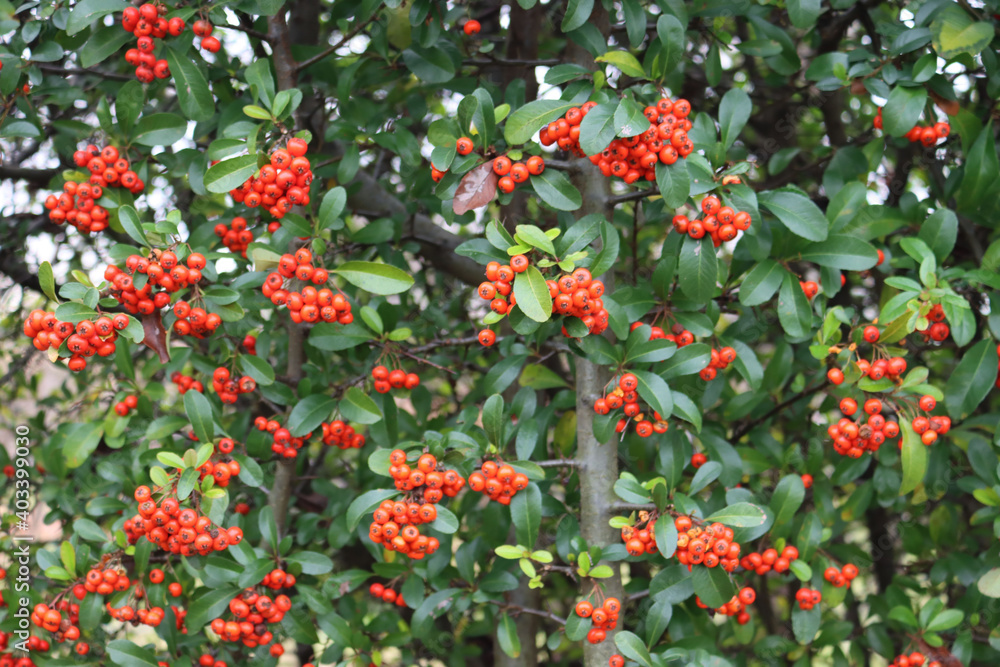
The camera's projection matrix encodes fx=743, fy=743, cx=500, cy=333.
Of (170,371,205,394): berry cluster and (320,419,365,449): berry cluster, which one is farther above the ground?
(170,371,205,394): berry cluster

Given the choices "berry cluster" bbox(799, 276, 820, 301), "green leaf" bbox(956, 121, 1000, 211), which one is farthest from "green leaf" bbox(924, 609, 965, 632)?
"green leaf" bbox(956, 121, 1000, 211)

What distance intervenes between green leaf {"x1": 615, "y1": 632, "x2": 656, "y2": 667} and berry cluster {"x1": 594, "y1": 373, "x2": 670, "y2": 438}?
59cm

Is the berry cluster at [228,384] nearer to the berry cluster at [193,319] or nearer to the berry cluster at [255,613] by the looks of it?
the berry cluster at [193,319]

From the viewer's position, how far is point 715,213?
211 cm

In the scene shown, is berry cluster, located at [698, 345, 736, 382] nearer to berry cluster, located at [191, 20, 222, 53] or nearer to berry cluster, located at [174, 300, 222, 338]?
berry cluster, located at [174, 300, 222, 338]

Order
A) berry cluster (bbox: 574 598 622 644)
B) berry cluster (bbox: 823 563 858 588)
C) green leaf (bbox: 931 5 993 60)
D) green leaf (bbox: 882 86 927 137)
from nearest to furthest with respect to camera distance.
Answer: green leaf (bbox: 931 5 993 60), berry cluster (bbox: 574 598 622 644), green leaf (bbox: 882 86 927 137), berry cluster (bbox: 823 563 858 588)

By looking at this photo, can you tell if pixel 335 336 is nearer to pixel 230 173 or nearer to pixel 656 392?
pixel 230 173

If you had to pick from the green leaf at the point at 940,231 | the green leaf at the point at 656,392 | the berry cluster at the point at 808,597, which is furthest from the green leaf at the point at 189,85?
the berry cluster at the point at 808,597

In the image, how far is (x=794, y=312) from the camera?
2307mm

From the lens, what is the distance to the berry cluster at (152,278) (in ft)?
6.86

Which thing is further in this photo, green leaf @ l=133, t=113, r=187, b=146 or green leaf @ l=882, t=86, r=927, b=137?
green leaf @ l=133, t=113, r=187, b=146

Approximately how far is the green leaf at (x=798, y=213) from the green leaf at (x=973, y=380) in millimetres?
688

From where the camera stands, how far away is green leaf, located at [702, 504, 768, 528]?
2.08 m

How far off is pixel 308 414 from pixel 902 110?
2122 millimetres
